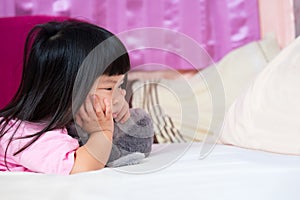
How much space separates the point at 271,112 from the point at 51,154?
47 centimetres

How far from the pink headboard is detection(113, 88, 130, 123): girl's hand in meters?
0.57

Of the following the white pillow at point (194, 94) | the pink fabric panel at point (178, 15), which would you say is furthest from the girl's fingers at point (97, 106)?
the pink fabric panel at point (178, 15)

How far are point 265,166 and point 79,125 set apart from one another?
13.5 inches

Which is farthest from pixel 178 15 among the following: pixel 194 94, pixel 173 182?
pixel 173 182

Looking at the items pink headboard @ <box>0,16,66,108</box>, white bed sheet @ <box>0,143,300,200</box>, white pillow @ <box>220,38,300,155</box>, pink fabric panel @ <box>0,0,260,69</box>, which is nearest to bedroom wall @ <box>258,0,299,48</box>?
pink fabric panel @ <box>0,0,260,69</box>

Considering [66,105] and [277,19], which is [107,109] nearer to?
[66,105]

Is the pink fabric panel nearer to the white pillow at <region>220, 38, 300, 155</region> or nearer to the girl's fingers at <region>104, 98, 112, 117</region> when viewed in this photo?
the white pillow at <region>220, 38, 300, 155</region>

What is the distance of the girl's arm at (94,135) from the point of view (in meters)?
0.84

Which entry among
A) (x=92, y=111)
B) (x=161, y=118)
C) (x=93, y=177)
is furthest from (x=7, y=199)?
(x=161, y=118)

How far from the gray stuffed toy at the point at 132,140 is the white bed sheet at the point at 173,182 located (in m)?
0.06

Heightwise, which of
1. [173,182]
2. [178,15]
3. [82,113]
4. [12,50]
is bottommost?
[173,182]

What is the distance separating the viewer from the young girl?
0.85 m

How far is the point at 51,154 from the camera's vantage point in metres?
0.84

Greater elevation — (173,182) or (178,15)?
(178,15)
